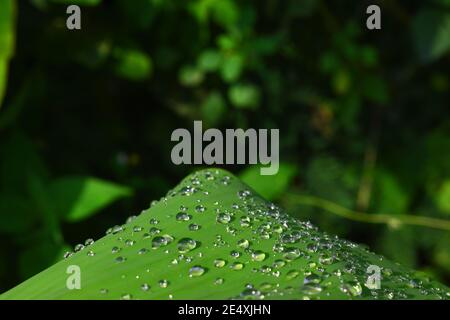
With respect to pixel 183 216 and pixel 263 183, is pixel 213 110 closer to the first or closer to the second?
pixel 263 183

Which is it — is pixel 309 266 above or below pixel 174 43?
below

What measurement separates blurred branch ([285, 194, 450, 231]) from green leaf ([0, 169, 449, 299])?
1.07m

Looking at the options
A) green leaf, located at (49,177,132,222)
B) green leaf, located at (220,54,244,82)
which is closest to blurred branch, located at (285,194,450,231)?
green leaf, located at (220,54,244,82)

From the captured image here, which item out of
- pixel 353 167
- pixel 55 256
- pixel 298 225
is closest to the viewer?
pixel 298 225

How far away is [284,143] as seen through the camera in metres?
1.70

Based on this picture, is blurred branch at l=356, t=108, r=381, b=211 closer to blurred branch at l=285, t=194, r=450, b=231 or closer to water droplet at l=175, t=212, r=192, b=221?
blurred branch at l=285, t=194, r=450, b=231

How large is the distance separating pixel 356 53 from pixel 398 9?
177 millimetres

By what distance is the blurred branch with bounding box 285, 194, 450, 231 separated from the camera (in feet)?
5.34

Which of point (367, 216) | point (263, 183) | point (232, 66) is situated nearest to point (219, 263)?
point (263, 183)

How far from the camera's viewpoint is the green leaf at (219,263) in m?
0.43

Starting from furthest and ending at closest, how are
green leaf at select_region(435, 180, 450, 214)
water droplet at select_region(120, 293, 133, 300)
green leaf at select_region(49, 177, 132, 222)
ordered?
green leaf at select_region(435, 180, 450, 214) → green leaf at select_region(49, 177, 132, 222) → water droplet at select_region(120, 293, 133, 300)
